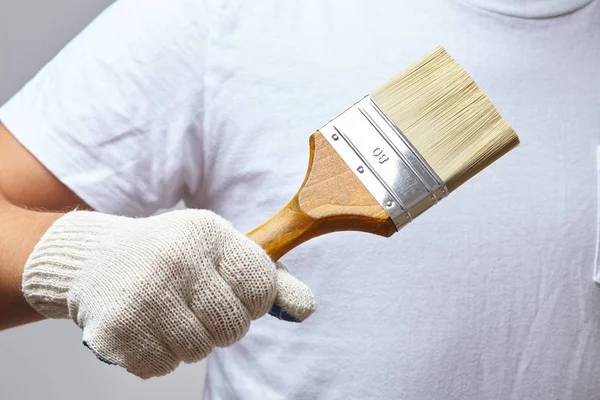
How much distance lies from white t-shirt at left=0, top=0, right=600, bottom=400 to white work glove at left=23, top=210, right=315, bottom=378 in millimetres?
153

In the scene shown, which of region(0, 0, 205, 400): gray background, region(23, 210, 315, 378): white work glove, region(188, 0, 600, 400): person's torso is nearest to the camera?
region(23, 210, 315, 378): white work glove

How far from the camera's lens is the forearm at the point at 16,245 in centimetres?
56

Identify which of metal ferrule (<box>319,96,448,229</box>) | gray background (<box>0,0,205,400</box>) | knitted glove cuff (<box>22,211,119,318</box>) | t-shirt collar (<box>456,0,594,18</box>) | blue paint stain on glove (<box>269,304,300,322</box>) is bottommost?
gray background (<box>0,0,205,400</box>)

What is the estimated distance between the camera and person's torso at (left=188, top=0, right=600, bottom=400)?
65 centimetres

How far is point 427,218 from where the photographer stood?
2.16ft

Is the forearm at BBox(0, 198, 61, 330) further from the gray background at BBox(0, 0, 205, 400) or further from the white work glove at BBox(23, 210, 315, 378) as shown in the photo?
the gray background at BBox(0, 0, 205, 400)

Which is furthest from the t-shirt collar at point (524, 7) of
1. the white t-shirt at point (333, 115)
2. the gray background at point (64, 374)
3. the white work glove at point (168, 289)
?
the gray background at point (64, 374)

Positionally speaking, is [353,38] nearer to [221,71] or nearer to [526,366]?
[221,71]

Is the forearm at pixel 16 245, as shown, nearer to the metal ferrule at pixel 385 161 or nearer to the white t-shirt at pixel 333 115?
the white t-shirt at pixel 333 115

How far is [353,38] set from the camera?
2.23 feet

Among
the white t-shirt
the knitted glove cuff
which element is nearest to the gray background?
the white t-shirt

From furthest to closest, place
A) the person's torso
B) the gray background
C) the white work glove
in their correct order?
the gray background → the person's torso → the white work glove

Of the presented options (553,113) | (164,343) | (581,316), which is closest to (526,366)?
(581,316)

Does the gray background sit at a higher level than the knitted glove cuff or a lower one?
lower
